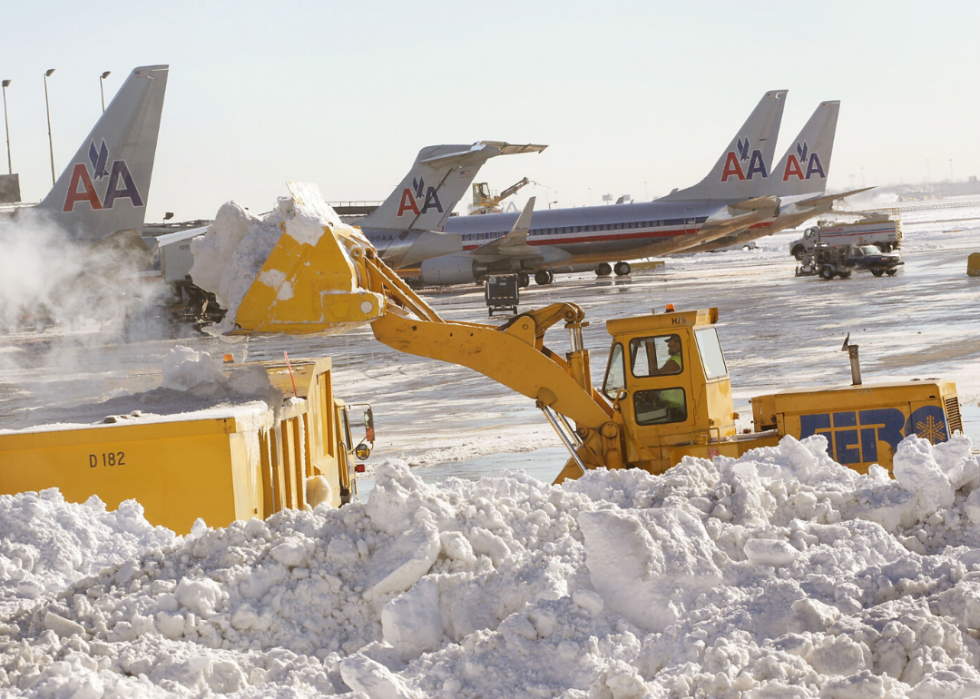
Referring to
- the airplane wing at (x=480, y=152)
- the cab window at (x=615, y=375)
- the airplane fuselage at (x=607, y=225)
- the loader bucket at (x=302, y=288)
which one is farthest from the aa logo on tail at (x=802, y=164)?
the loader bucket at (x=302, y=288)

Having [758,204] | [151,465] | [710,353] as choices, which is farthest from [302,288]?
[758,204]

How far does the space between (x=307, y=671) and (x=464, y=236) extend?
141 feet

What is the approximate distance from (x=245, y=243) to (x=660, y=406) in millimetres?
3887

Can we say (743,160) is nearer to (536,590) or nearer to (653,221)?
(653,221)

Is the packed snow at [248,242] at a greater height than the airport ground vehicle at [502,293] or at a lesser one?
greater

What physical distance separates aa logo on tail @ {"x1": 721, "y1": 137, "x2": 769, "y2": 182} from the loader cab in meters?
41.7

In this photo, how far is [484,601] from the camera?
16.9 feet

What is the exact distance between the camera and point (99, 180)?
20.2 m

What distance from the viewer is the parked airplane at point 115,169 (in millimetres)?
19938

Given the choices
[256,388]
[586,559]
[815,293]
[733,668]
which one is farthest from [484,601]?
[815,293]

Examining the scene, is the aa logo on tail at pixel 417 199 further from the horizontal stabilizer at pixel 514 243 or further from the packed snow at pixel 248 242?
the packed snow at pixel 248 242

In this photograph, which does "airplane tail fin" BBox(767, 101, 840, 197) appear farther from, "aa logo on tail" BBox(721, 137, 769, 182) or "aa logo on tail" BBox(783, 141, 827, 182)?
"aa logo on tail" BBox(721, 137, 769, 182)

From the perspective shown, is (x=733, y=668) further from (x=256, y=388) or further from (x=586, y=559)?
(x=256, y=388)

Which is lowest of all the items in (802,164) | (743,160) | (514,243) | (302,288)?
(302,288)
